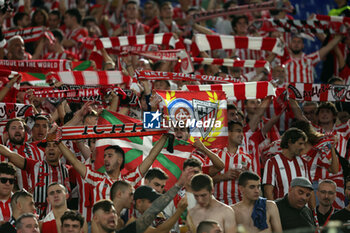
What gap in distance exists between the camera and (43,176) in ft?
30.8

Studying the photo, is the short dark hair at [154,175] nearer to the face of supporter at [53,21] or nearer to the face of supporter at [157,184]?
the face of supporter at [157,184]

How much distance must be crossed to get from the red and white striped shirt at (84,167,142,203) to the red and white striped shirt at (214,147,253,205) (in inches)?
45.2

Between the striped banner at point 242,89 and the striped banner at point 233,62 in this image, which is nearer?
the striped banner at point 242,89

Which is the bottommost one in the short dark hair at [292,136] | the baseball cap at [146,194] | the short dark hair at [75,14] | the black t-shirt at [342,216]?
the black t-shirt at [342,216]

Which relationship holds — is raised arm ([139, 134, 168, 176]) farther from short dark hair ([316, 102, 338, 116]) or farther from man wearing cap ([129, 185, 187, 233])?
short dark hair ([316, 102, 338, 116])

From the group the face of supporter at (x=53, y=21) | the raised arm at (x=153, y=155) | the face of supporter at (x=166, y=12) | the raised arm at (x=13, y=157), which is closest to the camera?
the raised arm at (x=153, y=155)

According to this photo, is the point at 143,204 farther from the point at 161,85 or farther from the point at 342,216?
the point at 161,85

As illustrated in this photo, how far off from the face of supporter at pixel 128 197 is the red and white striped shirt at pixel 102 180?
49cm

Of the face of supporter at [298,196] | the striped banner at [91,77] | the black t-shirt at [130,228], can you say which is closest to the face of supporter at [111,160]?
the black t-shirt at [130,228]

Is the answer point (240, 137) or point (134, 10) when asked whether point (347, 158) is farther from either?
point (134, 10)

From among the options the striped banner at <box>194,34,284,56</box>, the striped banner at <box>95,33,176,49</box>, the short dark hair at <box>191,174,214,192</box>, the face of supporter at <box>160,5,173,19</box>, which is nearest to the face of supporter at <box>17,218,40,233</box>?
the short dark hair at <box>191,174,214,192</box>

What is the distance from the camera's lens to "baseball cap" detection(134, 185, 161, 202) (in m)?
8.10

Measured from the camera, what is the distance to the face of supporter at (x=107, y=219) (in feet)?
25.4

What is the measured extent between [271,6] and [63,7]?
13.1 ft
